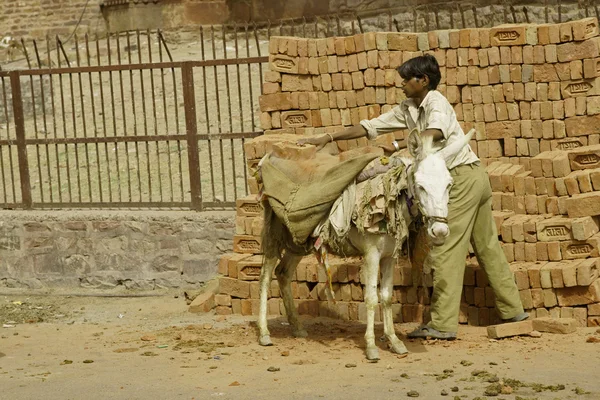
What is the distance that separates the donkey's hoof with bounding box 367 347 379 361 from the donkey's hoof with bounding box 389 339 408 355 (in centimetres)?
17

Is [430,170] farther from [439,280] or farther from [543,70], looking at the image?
[543,70]

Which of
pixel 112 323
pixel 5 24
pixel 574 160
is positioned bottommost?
pixel 112 323

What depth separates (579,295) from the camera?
28.2ft

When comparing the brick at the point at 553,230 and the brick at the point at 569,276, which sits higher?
the brick at the point at 553,230

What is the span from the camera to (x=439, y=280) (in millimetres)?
8242

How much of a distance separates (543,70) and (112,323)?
4512mm

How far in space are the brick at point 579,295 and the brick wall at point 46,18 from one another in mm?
13714

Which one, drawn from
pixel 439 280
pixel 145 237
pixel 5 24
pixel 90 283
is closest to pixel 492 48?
→ pixel 439 280

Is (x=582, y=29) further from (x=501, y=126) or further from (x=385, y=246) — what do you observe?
(x=385, y=246)

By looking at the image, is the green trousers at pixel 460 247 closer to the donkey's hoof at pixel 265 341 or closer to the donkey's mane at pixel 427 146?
the donkey's mane at pixel 427 146

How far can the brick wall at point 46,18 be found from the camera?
810 inches

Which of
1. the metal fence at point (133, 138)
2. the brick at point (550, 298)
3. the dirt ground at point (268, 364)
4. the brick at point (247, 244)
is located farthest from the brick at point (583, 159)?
the metal fence at point (133, 138)

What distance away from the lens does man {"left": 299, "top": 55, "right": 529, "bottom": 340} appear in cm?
802

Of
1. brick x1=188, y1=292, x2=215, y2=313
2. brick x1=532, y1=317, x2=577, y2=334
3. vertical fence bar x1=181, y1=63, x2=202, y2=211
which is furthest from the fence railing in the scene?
brick x1=532, y1=317, x2=577, y2=334
